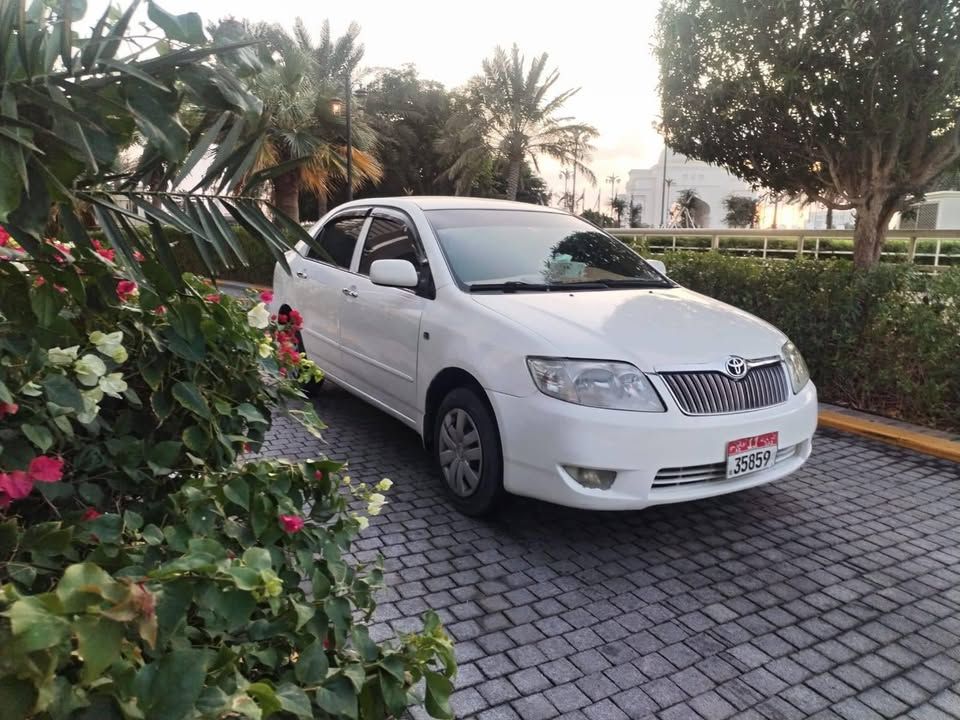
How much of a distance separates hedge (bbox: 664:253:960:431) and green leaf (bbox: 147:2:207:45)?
5.85 m

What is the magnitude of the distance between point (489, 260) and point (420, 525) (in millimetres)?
1644

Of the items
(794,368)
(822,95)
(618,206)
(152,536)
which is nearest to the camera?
(152,536)

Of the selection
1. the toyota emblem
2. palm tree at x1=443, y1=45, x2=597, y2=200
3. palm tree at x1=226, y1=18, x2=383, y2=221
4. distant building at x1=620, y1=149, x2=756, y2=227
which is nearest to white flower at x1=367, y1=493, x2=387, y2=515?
the toyota emblem

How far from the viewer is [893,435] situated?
5.46m

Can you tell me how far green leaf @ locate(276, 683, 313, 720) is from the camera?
4.50 ft

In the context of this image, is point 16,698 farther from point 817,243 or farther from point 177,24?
point 817,243

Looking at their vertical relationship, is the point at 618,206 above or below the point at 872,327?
above

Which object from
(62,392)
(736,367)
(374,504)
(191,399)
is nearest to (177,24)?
(62,392)

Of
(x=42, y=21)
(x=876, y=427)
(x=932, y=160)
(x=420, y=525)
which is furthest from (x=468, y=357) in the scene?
(x=932, y=160)

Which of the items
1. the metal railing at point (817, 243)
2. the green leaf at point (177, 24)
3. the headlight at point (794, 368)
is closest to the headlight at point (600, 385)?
the headlight at point (794, 368)

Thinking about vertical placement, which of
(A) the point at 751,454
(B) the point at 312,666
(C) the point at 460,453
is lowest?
(C) the point at 460,453

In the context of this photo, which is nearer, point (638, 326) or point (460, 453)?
point (638, 326)

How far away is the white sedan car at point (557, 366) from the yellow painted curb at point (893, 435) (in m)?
1.77

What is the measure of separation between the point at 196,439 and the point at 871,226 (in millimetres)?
6970
